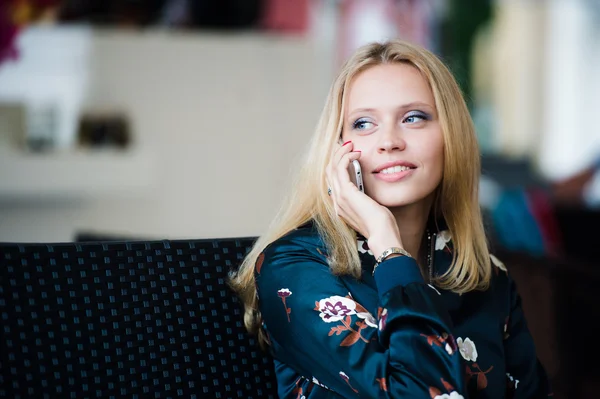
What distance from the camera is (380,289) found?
1.18m

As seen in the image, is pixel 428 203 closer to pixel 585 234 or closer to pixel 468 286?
pixel 468 286

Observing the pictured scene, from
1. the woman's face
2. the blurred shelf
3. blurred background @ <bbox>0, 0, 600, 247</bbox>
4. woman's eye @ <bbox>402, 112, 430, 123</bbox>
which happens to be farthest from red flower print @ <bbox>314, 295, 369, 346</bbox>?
the blurred shelf

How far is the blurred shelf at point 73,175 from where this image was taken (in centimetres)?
380

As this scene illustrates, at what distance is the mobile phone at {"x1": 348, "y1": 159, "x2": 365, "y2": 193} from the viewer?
1.29 meters

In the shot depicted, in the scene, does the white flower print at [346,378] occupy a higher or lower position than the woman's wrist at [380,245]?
lower

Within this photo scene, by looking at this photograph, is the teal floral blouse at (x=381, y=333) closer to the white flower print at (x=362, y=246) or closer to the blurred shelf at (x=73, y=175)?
the white flower print at (x=362, y=246)

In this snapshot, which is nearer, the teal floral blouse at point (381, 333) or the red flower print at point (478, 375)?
the teal floral blouse at point (381, 333)

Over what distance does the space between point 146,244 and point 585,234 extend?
12.1 feet

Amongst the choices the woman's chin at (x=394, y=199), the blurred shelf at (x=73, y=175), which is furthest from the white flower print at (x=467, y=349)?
the blurred shelf at (x=73, y=175)

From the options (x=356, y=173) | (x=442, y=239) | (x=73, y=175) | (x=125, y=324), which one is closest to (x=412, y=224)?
(x=442, y=239)

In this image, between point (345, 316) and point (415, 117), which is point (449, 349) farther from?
point (415, 117)

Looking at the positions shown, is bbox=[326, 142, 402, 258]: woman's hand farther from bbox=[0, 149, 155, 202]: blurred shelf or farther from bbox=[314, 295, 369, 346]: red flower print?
bbox=[0, 149, 155, 202]: blurred shelf

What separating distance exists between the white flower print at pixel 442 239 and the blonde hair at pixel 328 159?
3 cm

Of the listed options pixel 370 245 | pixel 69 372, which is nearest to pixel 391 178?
pixel 370 245
